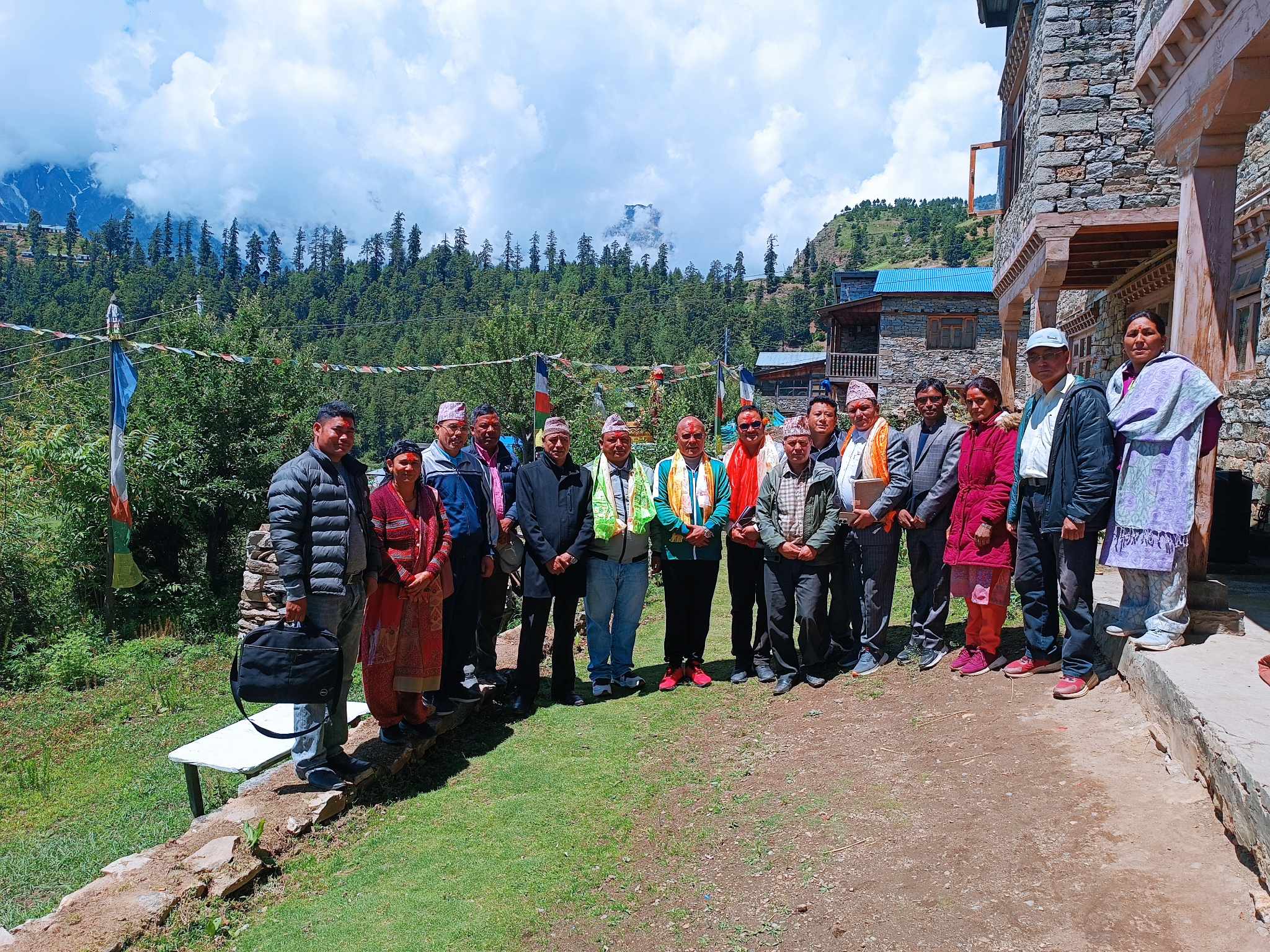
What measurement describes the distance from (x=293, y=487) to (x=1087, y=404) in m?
4.08

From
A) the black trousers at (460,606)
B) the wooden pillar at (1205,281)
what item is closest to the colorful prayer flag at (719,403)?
the black trousers at (460,606)

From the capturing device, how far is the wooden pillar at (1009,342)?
40.4ft

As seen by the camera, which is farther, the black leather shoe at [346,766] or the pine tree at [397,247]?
the pine tree at [397,247]

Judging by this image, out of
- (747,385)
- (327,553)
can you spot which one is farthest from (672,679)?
(747,385)

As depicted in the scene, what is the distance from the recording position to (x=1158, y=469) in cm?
408

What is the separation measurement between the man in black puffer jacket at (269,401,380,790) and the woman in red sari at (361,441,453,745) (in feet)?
0.62

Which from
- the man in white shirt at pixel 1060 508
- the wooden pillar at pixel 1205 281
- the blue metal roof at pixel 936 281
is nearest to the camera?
the man in white shirt at pixel 1060 508

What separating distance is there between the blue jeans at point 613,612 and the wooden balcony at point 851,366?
30.4 metres

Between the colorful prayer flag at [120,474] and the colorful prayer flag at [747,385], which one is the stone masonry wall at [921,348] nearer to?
the colorful prayer flag at [747,385]

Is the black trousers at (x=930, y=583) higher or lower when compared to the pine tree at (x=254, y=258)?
lower

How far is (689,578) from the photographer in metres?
5.83

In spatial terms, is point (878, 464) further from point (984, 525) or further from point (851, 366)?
point (851, 366)

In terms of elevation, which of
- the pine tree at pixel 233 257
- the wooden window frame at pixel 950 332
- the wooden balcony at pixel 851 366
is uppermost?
the pine tree at pixel 233 257

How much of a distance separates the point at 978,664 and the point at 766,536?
4.90 ft
